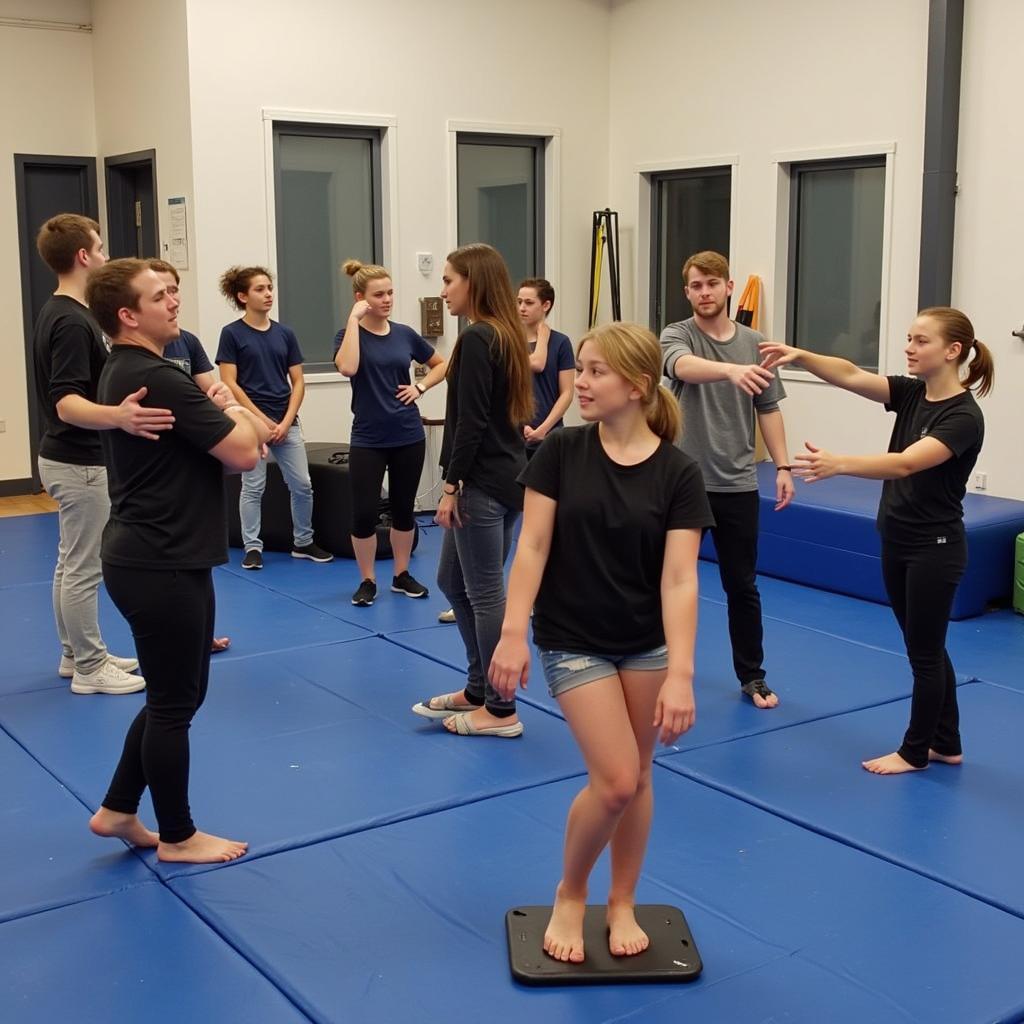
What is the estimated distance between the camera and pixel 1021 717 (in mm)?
4871

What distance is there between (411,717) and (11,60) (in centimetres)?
644

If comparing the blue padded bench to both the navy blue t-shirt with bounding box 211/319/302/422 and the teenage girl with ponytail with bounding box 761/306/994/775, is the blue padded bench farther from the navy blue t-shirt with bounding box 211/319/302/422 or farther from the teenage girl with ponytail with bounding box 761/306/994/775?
the navy blue t-shirt with bounding box 211/319/302/422

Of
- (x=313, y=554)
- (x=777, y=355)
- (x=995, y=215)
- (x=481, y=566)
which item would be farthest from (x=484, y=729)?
(x=995, y=215)

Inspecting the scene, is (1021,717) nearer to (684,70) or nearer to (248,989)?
(248,989)

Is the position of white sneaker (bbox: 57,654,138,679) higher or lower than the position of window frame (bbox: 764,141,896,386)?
lower

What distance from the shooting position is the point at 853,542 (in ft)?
21.9

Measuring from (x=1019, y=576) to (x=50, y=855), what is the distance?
15.3 feet

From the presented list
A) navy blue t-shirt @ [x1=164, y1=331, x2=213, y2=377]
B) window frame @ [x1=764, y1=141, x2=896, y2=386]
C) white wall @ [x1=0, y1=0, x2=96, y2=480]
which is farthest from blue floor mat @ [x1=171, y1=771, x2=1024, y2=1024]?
white wall @ [x1=0, y1=0, x2=96, y2=480]

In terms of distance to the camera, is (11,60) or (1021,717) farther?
(11,60)

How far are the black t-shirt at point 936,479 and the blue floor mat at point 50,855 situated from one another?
248cm

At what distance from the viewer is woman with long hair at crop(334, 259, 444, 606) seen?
6.31 metres

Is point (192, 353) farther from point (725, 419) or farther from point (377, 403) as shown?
point (725, 419)

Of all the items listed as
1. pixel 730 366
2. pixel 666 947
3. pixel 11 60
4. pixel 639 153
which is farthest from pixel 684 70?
pixel 666 947

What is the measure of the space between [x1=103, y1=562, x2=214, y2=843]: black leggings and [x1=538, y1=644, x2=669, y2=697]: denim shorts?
3.18 feet
